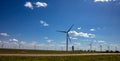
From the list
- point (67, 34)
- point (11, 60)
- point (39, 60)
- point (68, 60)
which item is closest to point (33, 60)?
point (39, 60)

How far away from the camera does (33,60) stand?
39.1 metres

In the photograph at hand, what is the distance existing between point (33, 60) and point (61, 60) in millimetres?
6564

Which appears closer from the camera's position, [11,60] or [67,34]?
[11,60]

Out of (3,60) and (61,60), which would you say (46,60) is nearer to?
(61,60)

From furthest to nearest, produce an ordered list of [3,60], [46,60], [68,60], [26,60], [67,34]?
[67,34] → [68,60] → [46,60] → [26,60] → [3,60]

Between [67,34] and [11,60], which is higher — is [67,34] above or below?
above

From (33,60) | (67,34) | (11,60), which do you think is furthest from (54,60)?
(67,34)

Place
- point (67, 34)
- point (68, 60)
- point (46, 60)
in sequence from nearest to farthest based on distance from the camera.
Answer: point (46, 60) < point (68, 60) < point (67, 34)

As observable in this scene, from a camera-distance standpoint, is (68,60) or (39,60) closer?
(39,60)

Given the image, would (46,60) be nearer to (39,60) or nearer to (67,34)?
(39,60)

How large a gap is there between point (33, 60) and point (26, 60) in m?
1.51

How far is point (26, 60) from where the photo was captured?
125ft

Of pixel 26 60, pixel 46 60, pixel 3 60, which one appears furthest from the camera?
pixel 46 60

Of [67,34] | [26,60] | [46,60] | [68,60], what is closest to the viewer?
[26,60]
